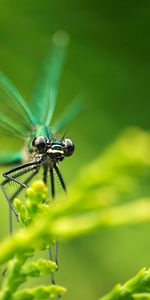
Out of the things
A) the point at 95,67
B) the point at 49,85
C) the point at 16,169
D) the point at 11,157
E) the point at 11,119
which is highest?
the point at 95,67

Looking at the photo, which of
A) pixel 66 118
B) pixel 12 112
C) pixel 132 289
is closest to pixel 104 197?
pixel 132 289

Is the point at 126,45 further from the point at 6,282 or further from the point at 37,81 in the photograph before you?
the point at 6,282

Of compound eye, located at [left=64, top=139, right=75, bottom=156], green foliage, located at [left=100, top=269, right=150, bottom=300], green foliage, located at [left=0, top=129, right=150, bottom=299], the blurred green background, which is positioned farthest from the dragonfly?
green foliage, located at [left=0, top=129, right=150, bottom=299]

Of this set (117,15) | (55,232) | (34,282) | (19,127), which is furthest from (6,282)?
(117,15)

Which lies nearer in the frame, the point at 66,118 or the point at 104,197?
the point at 104,197

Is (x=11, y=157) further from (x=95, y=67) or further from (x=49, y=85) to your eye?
(x=95, y=67)

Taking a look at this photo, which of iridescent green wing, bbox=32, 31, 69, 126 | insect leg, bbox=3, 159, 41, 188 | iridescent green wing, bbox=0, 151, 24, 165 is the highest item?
iridescent green wing, bbox=32, 31, 69, 126

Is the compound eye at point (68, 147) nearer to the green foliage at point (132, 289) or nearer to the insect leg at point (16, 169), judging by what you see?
the insect leg at point (16, 169)

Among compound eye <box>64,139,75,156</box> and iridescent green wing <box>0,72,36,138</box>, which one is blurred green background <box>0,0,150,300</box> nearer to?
iridescent green wing <box>0,72,36,138</box>
